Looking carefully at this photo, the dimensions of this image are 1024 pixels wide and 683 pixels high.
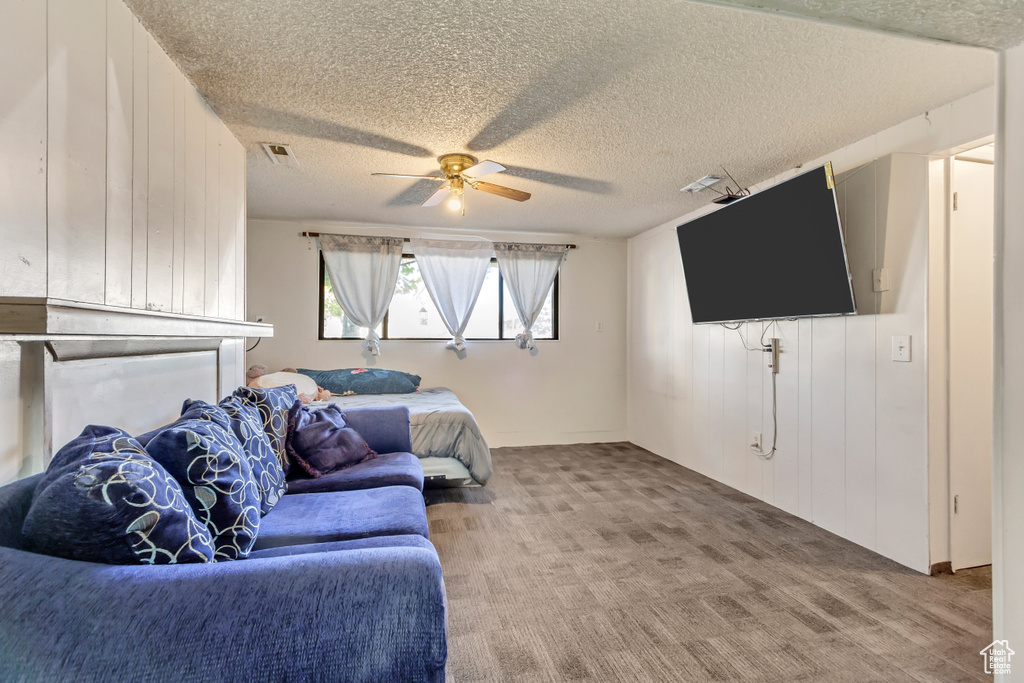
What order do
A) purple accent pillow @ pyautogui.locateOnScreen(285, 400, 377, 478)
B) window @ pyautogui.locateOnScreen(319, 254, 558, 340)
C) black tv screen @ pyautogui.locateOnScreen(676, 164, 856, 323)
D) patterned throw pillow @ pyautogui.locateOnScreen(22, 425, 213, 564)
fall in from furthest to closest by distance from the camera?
window @ pyautogui.locateOnScreen(319, 254, 558, 340) → black tv screen @ pyautogui.locateOnScreen(676, 164, 856, 323) → purple accent pillow @ pyautogui.locateOnScreen(285, 400, 377, 478) → patterned throw pillow @ pyautogui.locateOnScreen(22, 425, 213, 564)

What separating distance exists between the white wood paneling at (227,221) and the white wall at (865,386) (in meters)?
3.40

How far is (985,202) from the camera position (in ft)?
8.37

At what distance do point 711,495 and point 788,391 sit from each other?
926mm

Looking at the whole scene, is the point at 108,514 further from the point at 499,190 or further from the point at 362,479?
the point at 499,190

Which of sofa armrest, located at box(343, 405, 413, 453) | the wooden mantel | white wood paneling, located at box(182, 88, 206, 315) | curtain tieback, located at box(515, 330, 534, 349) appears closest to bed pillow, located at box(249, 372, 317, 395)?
sofa armrest, located at box(343, 405, 413, 453)

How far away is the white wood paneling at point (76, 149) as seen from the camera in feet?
4.25

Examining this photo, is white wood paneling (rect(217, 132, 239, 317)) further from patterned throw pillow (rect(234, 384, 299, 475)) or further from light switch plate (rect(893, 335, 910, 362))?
light switch plate (rect(893, 335, 910, 362))

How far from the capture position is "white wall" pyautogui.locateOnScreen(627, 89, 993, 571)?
2.48 meters

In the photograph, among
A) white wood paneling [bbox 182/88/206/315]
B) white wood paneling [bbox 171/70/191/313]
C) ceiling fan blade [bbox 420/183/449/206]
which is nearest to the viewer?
white wood paneling [bbox 171/70/191/313]

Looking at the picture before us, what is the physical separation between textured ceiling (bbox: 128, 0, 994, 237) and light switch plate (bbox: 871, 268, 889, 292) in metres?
0.76

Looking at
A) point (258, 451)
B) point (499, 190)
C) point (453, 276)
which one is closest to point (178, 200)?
point (258, 451)

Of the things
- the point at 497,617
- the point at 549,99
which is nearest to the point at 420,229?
the point at 549,99

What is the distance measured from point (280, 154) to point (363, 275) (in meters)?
1.86

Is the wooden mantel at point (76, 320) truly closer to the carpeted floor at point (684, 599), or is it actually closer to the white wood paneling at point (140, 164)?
the white wood paneling at point (140, 164)
